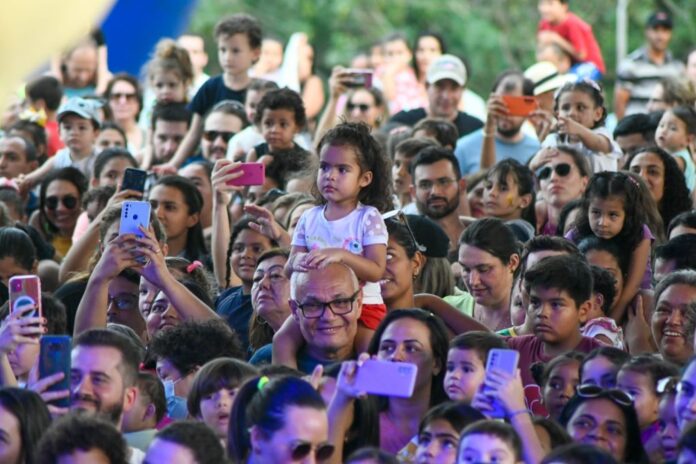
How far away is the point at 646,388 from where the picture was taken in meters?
4.09

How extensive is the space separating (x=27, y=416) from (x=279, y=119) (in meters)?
4.53

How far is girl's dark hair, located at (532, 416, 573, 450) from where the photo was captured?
374cm

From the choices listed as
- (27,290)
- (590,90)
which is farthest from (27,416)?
(590,90)

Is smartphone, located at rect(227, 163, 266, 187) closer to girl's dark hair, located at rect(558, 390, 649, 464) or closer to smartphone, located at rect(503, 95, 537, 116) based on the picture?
smartphone, located at rect(503, 95, 537, 116)

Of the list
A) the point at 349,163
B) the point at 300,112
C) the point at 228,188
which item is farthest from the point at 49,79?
the point at 349,163

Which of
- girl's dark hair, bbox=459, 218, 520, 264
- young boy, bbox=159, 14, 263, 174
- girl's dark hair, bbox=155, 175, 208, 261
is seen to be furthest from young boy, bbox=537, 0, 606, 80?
girl's dark hair, bbox=459, 218, 520, 264

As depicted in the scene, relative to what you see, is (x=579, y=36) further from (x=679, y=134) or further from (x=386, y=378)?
(x=386, y=378)

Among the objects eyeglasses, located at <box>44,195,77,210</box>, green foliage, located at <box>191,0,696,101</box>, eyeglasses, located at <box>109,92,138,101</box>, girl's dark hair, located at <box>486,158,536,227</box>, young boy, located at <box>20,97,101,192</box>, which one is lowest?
eyeglasses, located at <box>44,195,77,210</box>

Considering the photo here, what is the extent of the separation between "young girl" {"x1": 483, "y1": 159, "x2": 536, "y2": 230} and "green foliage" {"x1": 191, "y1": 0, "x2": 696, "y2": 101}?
32.4ft

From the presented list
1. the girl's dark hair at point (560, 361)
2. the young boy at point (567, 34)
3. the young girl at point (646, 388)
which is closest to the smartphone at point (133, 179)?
the girl's dark hair at point (560, 361)

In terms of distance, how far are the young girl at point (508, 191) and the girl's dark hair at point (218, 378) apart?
3414 millimetres

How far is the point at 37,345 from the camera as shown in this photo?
4.46m

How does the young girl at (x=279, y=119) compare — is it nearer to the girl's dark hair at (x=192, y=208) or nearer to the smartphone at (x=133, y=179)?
the girl's dark hair at (x=192, y=208)

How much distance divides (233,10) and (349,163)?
1368cm
